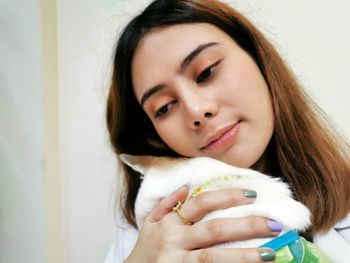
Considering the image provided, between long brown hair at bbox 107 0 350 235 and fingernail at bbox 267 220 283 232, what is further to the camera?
long brown hair at bbox 107 0 350 235

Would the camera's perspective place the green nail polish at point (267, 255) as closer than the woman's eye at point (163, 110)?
Yes

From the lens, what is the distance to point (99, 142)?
1.33 metres

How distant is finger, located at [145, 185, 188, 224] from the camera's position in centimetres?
62

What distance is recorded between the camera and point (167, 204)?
2.06ft

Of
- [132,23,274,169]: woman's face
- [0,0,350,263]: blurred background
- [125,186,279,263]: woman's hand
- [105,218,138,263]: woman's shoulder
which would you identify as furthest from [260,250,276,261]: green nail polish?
[0,0,350,263]: blurred background

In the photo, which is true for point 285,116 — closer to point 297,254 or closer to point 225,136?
point 225,136

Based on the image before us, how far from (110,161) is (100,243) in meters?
0.32

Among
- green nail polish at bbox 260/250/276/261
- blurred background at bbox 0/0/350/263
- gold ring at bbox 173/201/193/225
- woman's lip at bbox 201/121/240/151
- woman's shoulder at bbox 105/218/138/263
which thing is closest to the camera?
green nail polish at bbox 260/250/276/261

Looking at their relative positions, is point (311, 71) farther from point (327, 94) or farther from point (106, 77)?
point (106, 77)

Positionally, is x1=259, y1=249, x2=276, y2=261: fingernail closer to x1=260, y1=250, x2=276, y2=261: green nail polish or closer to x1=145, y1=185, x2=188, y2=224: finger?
x1=260, y1=250, x2=276, y2=261: green nail polish

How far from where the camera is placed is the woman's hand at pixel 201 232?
1.60ft

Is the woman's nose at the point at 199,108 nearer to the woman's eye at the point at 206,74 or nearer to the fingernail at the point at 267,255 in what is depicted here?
the woman's eye at the point at 206,74

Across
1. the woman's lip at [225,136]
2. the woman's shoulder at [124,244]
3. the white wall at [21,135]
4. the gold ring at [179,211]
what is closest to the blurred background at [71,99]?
the white wall at [21,135]

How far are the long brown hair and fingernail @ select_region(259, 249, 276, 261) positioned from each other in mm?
271
